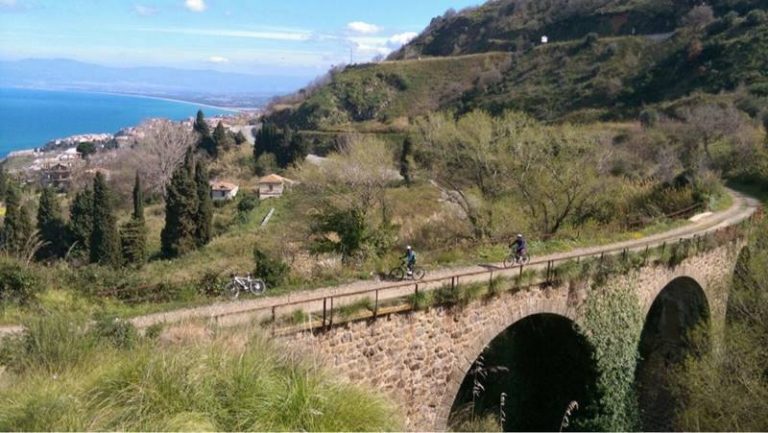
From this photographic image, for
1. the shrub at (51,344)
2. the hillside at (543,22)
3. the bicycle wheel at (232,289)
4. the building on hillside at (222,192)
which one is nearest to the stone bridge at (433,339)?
the shrub at (51,344)

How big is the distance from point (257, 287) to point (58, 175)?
69.5m

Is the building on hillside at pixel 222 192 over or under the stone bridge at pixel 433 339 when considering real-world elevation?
under

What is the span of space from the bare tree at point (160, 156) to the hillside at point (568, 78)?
77.2 feet

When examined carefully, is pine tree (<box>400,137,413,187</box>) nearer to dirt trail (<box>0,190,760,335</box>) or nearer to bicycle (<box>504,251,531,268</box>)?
dirt trail (<box>0,190,760,335</box>)

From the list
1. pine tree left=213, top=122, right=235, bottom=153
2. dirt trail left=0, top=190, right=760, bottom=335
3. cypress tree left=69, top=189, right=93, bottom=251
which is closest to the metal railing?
dirt trail left=0, top=190, right=760, bottom=335

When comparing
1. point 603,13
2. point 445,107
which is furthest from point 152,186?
point 603,13

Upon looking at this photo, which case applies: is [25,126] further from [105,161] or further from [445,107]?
[445,107]

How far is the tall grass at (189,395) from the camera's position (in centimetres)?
453

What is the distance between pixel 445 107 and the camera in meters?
79.8

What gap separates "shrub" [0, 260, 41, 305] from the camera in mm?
10934

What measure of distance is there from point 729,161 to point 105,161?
65707 mm

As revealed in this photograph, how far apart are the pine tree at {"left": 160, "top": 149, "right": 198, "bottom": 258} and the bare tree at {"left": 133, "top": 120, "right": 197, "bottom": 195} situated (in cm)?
2251

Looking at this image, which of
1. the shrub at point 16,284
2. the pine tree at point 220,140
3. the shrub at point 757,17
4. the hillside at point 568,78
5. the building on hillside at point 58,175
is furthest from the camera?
the pine tree at point 220,140

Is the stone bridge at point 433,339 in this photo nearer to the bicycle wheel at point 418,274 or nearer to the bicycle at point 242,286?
the bicycle wheel at point 418,274
